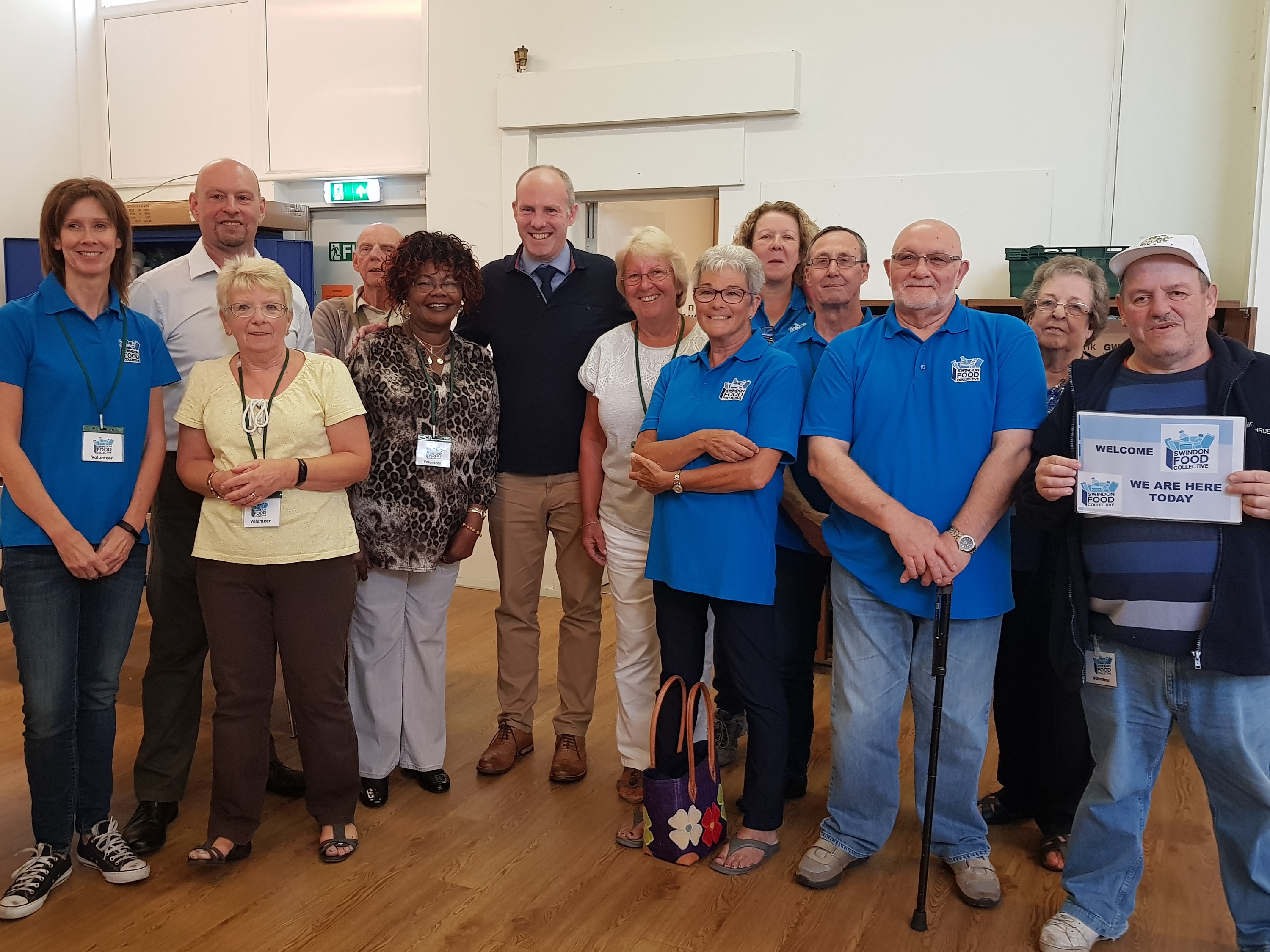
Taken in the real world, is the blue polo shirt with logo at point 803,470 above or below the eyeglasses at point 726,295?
below

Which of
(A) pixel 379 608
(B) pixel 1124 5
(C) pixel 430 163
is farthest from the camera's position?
(C) pixel 430 163

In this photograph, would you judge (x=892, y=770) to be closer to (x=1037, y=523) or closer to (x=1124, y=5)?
(x=1037, y=523)

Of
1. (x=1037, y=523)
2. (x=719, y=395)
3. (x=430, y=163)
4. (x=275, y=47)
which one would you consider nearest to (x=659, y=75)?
(x=430, y=163)

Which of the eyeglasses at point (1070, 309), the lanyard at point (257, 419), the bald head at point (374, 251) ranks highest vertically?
the bald head at point (374, 251)

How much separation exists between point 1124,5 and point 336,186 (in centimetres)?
466

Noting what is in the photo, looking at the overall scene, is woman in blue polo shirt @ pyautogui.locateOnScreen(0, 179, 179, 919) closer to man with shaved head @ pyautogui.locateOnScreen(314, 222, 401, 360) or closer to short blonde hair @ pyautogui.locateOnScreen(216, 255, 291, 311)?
short blonde hair @ pyautogui.locateOnScreen(216, 255, 291, 311)

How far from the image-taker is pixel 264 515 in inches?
105

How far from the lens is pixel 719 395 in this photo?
2795mm

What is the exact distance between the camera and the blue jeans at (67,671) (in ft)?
8.34

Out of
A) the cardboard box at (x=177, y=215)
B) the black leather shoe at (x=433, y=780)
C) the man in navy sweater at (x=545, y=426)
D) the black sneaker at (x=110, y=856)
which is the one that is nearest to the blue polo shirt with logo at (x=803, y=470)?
the man in navy sweater at (x=545, y=426)

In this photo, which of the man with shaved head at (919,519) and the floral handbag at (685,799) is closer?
the man with shaved head at (919,519)

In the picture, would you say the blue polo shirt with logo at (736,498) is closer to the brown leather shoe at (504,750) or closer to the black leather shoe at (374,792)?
the brown leather shoe at (504,750)

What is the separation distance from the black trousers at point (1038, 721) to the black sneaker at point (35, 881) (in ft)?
8.60

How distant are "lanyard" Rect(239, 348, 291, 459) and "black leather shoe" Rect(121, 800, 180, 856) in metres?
1.15
